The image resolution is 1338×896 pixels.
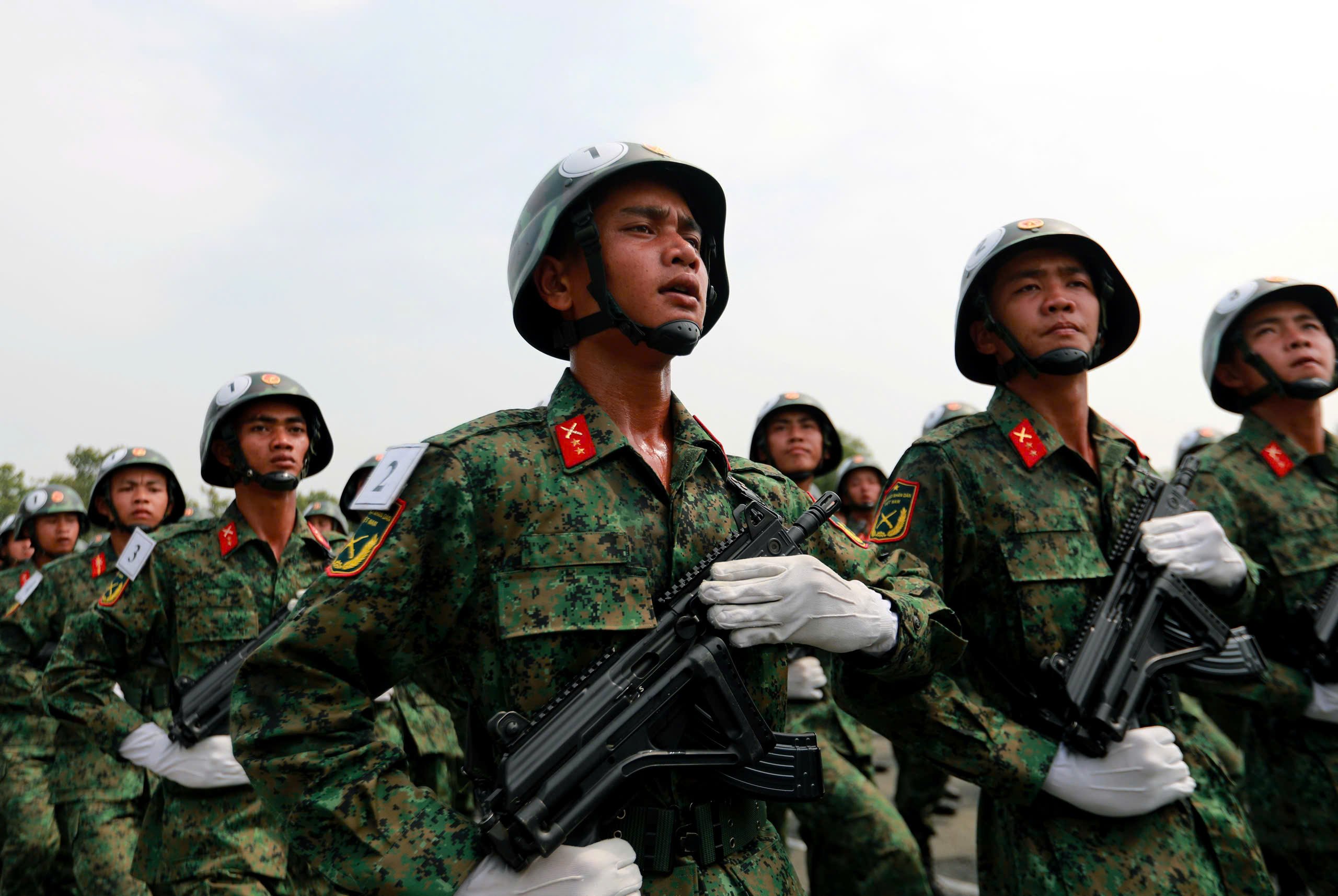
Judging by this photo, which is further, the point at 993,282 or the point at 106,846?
the point at 106,846

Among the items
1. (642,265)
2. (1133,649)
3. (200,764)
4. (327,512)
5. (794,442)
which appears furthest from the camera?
(327,512)

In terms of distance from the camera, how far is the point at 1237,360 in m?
5.77

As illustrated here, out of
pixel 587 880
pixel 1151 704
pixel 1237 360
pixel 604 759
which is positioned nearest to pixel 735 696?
pixel 604 759

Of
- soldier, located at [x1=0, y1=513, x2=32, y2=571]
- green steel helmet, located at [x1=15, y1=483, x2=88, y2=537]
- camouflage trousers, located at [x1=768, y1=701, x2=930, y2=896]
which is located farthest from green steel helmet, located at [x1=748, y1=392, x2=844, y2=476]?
soldier, located at [x1=0, y1=513, x2=32, y2=571]

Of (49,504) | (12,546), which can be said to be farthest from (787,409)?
(12,546)

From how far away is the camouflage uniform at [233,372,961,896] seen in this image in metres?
2.29

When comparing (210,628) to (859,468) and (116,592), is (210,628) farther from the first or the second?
(859,468)

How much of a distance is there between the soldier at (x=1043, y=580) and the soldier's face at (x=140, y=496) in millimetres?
7433

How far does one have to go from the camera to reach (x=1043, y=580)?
3.66 meters

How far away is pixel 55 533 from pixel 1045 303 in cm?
1260

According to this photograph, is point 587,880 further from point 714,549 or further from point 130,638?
point 130,638

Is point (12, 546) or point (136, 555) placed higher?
point (136, 555)

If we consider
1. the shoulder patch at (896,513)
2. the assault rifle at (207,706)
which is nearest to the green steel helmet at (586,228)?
the shoulder patch at (896,513)

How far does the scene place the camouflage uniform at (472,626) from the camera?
229cm
